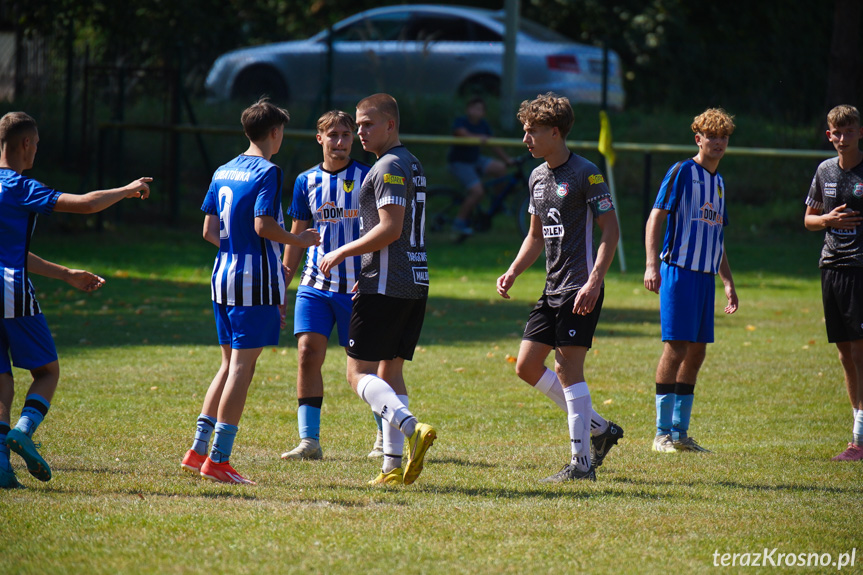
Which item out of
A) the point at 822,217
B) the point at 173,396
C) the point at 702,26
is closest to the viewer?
the point at 822,217

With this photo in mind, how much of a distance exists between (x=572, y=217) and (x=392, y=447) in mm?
1568

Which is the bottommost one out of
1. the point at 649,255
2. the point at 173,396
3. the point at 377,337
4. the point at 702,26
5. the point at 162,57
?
the point at 173,396

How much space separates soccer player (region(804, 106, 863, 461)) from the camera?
6246 millimetres

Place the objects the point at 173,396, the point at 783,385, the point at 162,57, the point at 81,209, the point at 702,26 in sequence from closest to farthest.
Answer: the point at 81,209 < the point at 173,396 < the point at 783,385 < the point at 162,57 < the point at 702,26

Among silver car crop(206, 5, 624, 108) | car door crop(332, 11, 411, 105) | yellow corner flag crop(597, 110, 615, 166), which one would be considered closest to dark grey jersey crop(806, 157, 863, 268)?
yellow corner flag crop(597, 110, 615, 166)

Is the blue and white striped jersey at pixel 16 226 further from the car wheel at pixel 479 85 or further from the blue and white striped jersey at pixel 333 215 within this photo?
the car wheel at pixel 479 85

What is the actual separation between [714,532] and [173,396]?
14.9 ft

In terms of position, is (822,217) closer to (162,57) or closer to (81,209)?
(81,209)

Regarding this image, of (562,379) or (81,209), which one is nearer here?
(81,209)

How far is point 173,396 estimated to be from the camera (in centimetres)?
774

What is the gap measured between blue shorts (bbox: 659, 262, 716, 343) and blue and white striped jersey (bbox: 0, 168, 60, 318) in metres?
3.72

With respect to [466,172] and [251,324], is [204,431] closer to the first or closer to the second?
[251,324]

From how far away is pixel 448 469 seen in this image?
5.81 m

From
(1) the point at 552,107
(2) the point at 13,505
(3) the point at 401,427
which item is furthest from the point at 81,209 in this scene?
(1) the point at 552,107
